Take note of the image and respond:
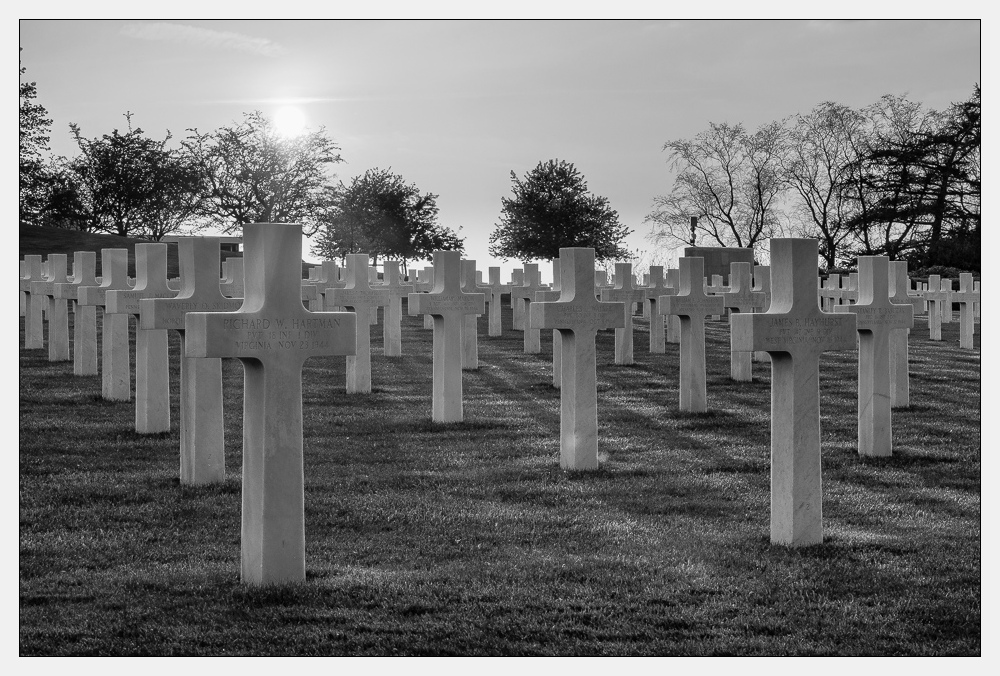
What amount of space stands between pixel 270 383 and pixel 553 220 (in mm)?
51402

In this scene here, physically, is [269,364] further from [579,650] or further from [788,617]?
[788,617]

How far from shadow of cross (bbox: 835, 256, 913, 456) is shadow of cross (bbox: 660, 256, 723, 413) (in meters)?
3.07

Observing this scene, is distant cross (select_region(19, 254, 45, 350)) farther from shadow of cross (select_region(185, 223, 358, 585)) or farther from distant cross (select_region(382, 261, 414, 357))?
shadow of cross (select_region(185, 223, 358, 585))

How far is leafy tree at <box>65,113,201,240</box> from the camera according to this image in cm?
4738

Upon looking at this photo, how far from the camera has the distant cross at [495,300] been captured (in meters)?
26.1

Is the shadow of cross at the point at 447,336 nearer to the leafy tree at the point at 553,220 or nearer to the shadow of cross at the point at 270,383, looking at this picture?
the shadow of cross at the point at 270,383

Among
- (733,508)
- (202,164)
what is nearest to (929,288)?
(733,508)

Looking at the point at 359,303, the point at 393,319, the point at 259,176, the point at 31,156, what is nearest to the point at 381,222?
the point at 259,176

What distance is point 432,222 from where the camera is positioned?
6069cm

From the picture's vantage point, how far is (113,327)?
13.5 metres

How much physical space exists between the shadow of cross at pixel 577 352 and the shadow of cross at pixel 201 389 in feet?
9.05

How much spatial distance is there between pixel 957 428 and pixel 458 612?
8407 mm

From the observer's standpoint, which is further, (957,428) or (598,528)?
(957,428)

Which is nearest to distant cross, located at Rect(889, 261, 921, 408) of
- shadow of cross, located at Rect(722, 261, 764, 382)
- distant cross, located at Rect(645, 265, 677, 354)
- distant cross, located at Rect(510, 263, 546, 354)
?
shadow of cross, located at Rect(722, 261, 764, 382)
